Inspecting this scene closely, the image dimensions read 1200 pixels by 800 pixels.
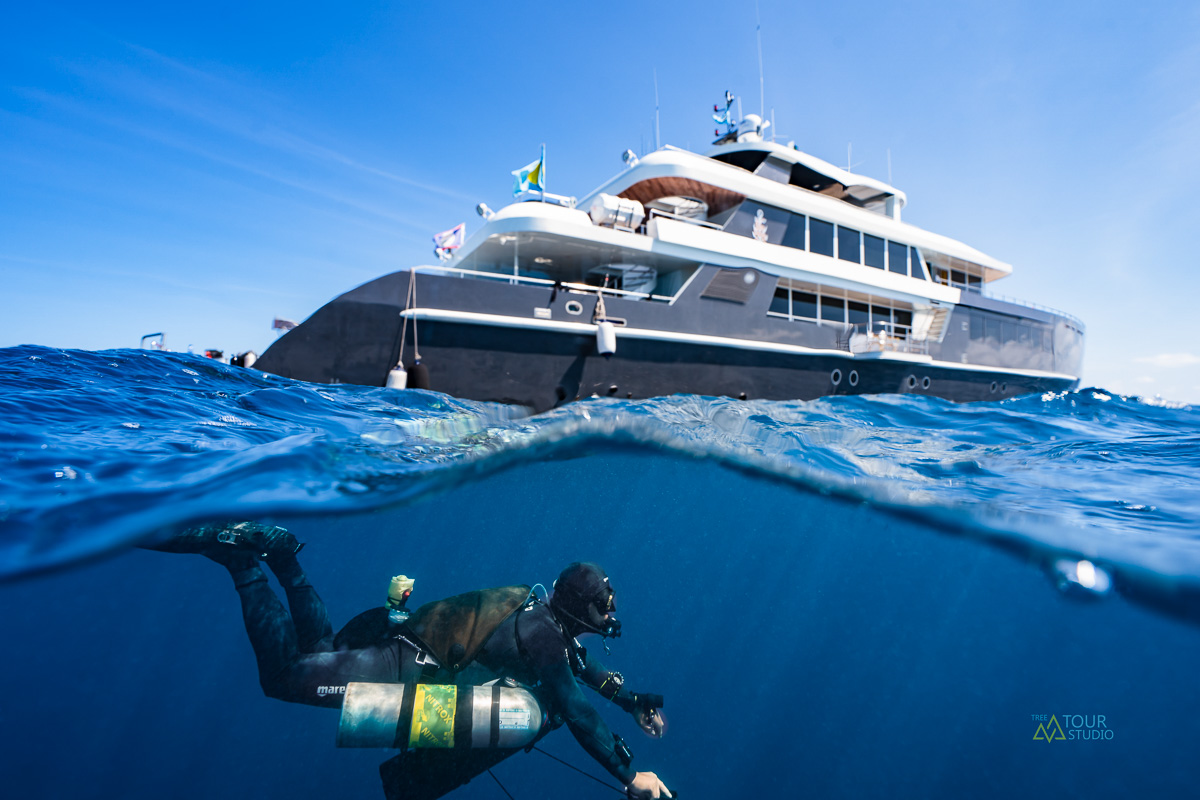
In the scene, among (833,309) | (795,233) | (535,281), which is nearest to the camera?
(535,281)

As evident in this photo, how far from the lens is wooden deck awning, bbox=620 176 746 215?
39.4ft

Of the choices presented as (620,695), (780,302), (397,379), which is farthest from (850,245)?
(620,695)

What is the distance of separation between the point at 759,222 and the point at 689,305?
11.0 ft

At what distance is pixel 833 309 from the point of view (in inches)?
565

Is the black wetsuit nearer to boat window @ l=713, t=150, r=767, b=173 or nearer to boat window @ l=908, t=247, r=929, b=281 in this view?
boat window @ l=713, t=150, r=767, b=173

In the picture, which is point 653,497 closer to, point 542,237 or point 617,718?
point 617,718

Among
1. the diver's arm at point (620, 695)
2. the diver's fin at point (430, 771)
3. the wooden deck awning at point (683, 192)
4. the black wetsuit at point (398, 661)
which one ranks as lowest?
the diver's fin at point (430, 771)

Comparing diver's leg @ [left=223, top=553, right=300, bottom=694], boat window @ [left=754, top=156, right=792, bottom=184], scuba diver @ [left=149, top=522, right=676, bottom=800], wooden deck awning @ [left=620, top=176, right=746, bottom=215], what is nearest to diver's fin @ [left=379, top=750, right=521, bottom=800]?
scuba diver @ [left=149, top=522, right=676, bottom=800]

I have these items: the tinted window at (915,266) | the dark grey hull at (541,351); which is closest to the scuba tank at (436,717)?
the dark grey hull at (541,351)

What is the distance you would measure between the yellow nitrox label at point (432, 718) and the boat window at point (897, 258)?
1586 cm

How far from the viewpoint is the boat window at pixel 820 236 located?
44.0ft

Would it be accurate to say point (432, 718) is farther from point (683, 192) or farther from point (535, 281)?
point (683, 192)

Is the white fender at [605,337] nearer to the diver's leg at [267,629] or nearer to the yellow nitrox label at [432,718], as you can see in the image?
the diver's leg at [267,629]

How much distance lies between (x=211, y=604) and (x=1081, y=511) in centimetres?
1215
